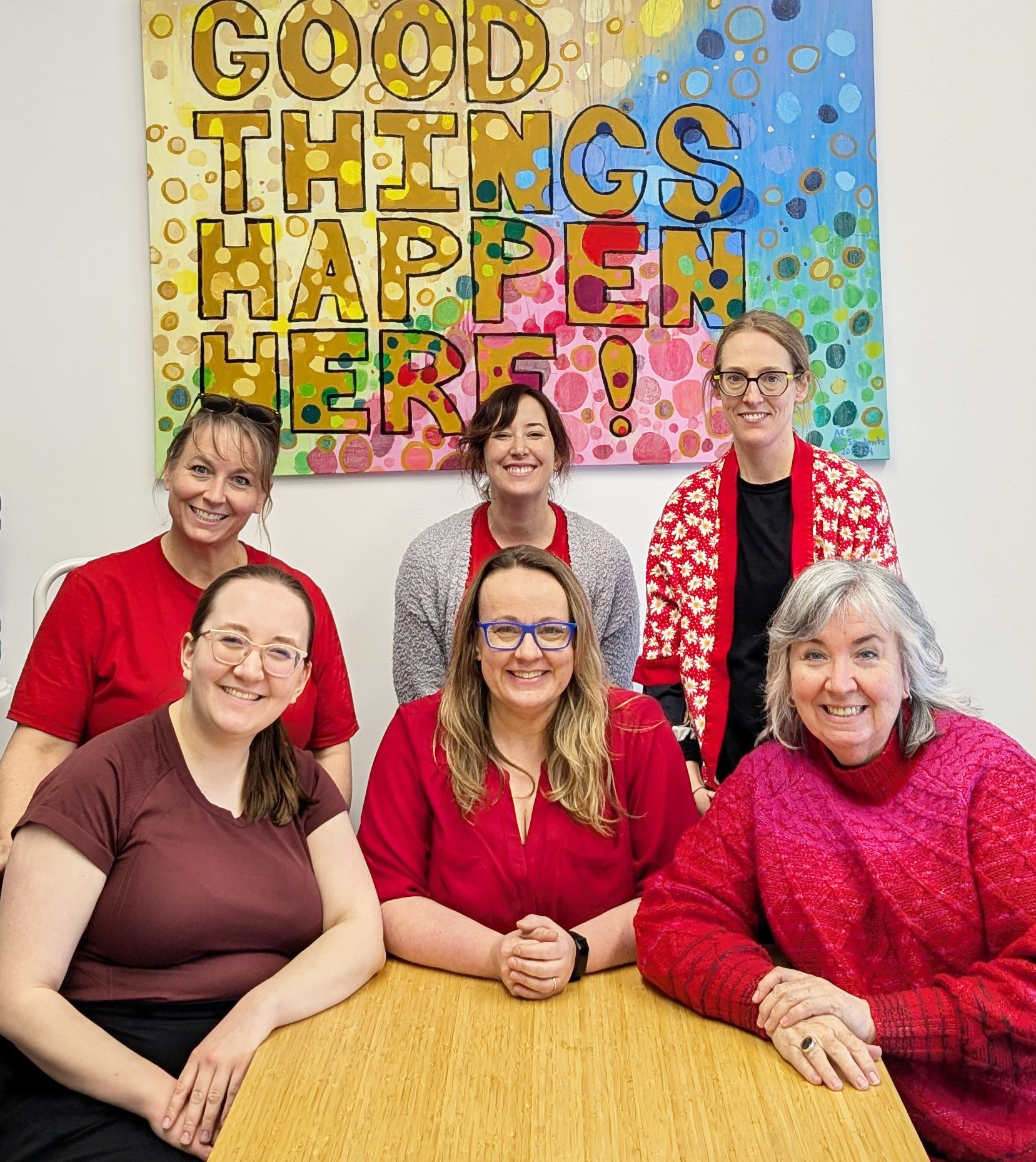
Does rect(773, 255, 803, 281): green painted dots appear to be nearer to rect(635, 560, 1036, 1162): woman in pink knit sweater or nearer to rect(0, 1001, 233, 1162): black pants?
rect(635, 560, 1036, 1162): woman in pink knit sweater

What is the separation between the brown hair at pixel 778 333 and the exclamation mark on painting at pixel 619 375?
3.00ft

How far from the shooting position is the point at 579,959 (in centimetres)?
167

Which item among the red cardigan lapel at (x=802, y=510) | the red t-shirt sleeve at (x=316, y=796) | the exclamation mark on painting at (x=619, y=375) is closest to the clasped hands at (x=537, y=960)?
the red t-shirt sleeve at (x=316, y=796)

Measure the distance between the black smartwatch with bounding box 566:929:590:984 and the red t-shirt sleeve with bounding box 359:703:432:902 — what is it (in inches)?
11.7

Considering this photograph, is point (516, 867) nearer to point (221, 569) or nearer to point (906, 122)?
point (221, 569)

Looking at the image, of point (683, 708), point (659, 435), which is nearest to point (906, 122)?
point (659, 435)

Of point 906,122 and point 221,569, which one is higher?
point 906,122

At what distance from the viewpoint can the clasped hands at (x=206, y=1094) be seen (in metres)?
1.52

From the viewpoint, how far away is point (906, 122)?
10.8 feet

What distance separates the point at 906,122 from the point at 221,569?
2327 millimetres

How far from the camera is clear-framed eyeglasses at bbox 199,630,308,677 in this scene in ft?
5.71

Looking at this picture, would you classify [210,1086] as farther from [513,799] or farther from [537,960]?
[513,799]

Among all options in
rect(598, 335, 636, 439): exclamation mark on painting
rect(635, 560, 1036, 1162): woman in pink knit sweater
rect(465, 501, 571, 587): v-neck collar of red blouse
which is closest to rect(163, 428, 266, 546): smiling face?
rect(465, 501, 571, 587): v-neck collar of red blouse

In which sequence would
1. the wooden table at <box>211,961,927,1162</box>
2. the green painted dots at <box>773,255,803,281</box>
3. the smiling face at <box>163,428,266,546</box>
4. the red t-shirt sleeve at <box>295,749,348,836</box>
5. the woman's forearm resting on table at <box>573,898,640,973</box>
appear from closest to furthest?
1. the wooden table at <box>211,961,927,1162</box>
2. the woman's forearm resting on table at <box>573,898,640,973</box>
3. the red t-shirt sleeve at <box>295,749,348,836</box>
4. the smiling face at <box>163,428,266,546</box>
5. the green painted dots at <box>773,255,803,281</box>
